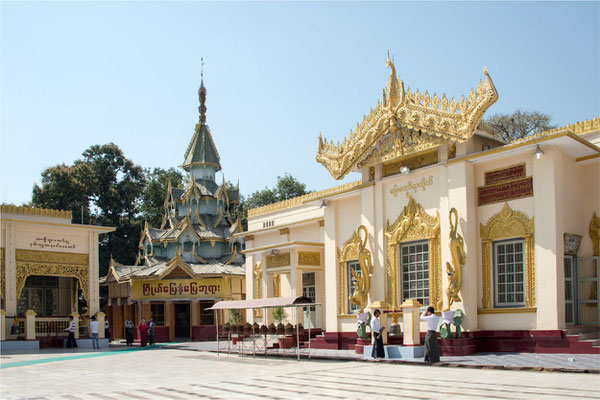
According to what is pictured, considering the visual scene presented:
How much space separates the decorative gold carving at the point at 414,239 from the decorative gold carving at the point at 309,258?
209 inches

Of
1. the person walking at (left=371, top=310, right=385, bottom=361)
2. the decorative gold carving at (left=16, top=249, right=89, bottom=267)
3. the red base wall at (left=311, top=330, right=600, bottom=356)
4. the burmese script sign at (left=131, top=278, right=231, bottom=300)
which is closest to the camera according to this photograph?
the red base wall at (left=311, top=330, right=600, bottom=356)

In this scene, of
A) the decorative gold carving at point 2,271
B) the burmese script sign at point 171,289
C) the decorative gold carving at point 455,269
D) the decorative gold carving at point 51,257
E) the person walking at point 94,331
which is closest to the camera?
the decorative gold carving at point 455,269

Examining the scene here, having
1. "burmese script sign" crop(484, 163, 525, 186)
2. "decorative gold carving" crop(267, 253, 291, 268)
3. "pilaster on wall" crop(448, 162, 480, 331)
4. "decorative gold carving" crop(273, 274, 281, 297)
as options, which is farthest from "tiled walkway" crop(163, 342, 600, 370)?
"decorative gold carving" crop(273, 274, 281, 297)

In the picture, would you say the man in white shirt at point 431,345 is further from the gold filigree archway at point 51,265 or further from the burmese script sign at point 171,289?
the burmese script sign at point 171,289

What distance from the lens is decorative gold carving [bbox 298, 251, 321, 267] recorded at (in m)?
22.5

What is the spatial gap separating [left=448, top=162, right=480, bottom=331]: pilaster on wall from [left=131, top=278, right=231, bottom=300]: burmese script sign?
17.3m

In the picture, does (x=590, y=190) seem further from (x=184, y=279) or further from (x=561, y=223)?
(x=184, y=279)

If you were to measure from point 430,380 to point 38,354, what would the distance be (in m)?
14.7

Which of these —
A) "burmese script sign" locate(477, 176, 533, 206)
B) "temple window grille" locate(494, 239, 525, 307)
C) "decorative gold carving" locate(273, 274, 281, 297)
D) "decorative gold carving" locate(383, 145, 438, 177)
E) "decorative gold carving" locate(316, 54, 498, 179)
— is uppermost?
"decorative gold carving" locate(316, 54, 498, 179)

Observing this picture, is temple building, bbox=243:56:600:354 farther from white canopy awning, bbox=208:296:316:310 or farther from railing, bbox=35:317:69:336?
railing, bbox=35:317:69:336

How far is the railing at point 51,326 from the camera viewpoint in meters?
24.1

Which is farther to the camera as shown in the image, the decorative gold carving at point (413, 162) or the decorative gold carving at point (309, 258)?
the decorative gold carving at point (309, 258)

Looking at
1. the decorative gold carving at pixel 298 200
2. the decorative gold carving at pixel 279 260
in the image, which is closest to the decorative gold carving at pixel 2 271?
the decorative gold carving at pixel 279 260

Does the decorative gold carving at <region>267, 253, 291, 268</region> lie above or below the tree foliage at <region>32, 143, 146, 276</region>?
below
